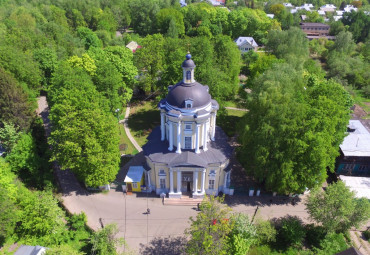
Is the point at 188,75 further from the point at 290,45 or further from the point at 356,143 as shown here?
the point at 290,45

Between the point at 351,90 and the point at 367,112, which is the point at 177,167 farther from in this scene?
the point at 351,90

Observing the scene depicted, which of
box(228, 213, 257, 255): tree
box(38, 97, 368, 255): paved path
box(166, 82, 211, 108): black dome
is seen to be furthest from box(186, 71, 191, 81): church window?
box(228, 213, 257, 255): tree

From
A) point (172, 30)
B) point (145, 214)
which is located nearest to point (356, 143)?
point (145, 214)

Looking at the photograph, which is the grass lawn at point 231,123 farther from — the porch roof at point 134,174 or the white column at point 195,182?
the porch roof at point 134,174

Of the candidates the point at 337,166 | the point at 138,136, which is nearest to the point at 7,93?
the point at 138,136

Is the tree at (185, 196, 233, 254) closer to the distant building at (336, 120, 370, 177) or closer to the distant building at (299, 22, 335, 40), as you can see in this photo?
the distant building at (336, 120, 370, 177)

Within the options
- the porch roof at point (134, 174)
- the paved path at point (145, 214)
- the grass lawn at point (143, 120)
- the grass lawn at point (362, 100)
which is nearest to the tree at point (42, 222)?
the paved path at point (145, 214)

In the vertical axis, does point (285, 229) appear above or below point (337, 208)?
below
